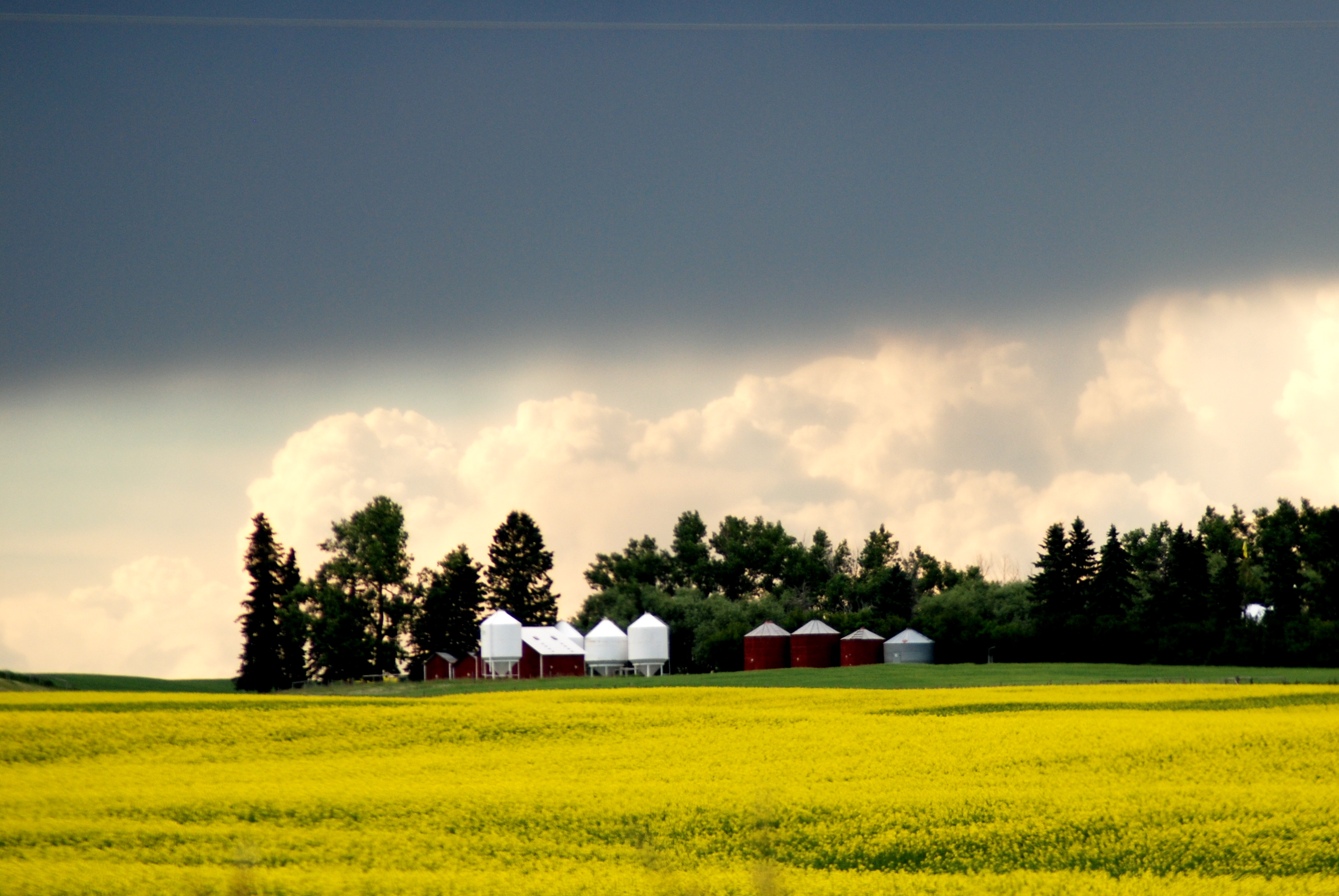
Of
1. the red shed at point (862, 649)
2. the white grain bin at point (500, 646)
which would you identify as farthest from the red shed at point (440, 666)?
the red shed at point (862, 649)

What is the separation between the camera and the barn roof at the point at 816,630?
349ft

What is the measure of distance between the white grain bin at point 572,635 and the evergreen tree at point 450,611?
25.1ft

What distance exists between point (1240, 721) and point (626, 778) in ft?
59.2

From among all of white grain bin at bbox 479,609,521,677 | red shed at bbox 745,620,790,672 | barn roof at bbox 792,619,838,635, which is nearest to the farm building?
barn roof at bbox 792,619,838,635

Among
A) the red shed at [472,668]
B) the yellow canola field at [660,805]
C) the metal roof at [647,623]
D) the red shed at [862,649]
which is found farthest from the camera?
the metal roof at [647,623]

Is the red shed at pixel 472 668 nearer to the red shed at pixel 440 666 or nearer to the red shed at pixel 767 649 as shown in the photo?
the red shed at pixel 440 666

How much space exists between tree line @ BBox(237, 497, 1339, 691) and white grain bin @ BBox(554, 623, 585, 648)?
25.4 ft

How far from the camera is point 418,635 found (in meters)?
103

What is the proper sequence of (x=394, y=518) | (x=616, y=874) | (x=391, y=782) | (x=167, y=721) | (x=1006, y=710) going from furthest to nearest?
(x=394, y=518) < (x=1006, y=710) < (x=167, y=721) < (x=391, y=782) < (x=616, y=874)

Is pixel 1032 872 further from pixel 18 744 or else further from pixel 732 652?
pixel 732 652

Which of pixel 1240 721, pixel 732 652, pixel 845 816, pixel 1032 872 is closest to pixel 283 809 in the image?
pixel 845 816

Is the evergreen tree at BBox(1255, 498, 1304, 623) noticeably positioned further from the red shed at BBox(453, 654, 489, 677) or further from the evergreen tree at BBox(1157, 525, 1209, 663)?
the red shed at BBox(453, 654, 489, 677)

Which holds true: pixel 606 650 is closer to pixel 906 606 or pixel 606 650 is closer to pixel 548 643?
pixel 548 643

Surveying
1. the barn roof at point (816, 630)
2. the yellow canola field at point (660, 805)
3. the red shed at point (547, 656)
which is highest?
the barn roof at point (816, 630)
